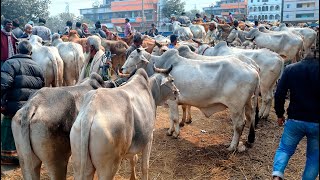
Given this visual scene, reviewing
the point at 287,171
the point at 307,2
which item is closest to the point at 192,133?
the point at 287,171

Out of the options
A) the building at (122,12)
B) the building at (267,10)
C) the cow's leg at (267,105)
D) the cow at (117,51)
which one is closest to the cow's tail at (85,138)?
the cow's leg at (267,105)

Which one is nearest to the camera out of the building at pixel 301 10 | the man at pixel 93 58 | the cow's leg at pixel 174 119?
the man at pixel 93 58

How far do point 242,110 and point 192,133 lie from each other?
1.51 meters

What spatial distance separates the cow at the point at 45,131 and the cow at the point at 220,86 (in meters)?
2.86

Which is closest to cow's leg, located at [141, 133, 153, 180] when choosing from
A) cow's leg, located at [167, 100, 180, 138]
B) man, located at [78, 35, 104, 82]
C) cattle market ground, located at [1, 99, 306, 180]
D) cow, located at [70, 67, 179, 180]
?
cow, located at [70, 67, 179, 180]

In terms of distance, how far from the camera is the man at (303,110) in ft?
12.1

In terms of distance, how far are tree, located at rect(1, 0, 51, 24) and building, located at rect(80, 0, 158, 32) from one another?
29.8 m

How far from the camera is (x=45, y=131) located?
3662mm

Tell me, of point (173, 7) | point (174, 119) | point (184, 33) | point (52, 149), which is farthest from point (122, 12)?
point (52, 149)

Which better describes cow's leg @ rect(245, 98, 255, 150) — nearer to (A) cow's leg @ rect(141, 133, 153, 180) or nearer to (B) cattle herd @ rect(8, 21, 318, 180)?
(B) cattle herd @ rect(8, 21, 318, 180)

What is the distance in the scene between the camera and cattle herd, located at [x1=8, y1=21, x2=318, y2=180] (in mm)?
3342

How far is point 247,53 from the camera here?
837cm

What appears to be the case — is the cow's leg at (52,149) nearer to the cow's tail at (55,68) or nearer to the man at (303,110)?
the man at (303,110)

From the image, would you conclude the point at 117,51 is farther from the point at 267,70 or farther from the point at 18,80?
the point at 18,80
